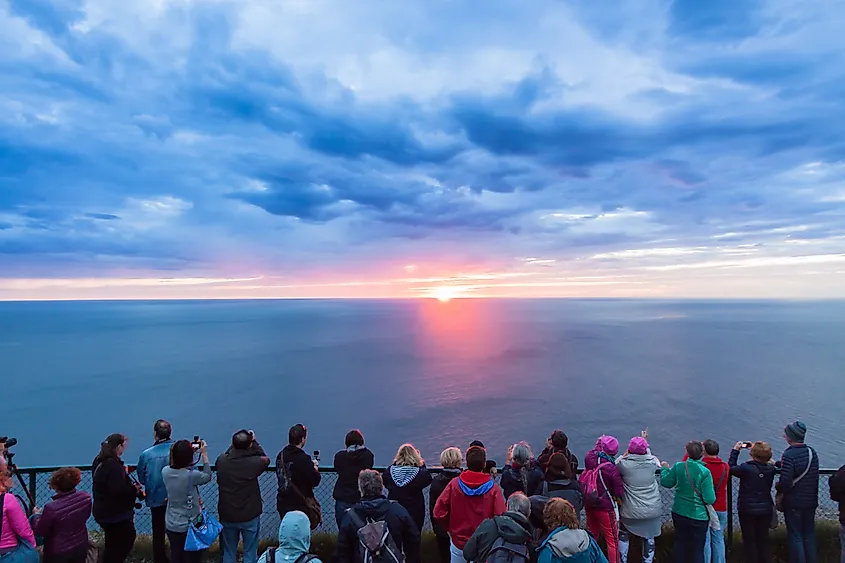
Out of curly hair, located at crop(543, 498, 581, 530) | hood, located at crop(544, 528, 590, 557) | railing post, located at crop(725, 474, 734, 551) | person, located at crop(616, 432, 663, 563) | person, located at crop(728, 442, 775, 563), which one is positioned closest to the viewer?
hood, located at crop(544, 528, 590, 557)

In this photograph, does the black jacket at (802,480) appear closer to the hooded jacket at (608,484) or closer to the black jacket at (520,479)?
the hooded jacket at (608,484)

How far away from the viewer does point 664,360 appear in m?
69.7

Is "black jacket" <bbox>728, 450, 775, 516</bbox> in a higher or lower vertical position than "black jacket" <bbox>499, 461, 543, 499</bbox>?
lower

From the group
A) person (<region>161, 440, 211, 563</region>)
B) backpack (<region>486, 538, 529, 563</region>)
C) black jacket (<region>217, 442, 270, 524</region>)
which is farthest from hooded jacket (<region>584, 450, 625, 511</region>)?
person (<region>161, 440, 211, 563</region>)

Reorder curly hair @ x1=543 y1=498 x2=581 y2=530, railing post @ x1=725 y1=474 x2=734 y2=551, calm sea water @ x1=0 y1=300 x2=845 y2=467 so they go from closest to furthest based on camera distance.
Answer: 1. curly hair @ x1=543 y1=498 x2=581 y2=530
2. railing post @ x1=725 y1=474 x2=734 y2=551
3. calm sea water @ x1=0 y1=300 x2=845 y2=467

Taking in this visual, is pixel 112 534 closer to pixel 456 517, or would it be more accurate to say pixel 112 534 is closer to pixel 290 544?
pixel 290 544

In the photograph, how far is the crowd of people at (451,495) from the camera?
487 cm

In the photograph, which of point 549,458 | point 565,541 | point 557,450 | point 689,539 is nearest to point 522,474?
point 549,458

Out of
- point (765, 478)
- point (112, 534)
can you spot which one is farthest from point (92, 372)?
point (765, 478)

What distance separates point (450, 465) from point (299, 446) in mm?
1742

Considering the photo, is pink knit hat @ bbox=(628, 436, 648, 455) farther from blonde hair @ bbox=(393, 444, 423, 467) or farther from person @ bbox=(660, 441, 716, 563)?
blonde hair @ bbox=(393, 444, 423, 467)

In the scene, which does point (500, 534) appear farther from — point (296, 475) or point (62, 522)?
point (62, 522)

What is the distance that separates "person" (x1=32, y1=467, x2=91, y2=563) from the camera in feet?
15.8

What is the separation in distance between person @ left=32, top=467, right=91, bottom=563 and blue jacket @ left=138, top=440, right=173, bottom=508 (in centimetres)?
83
